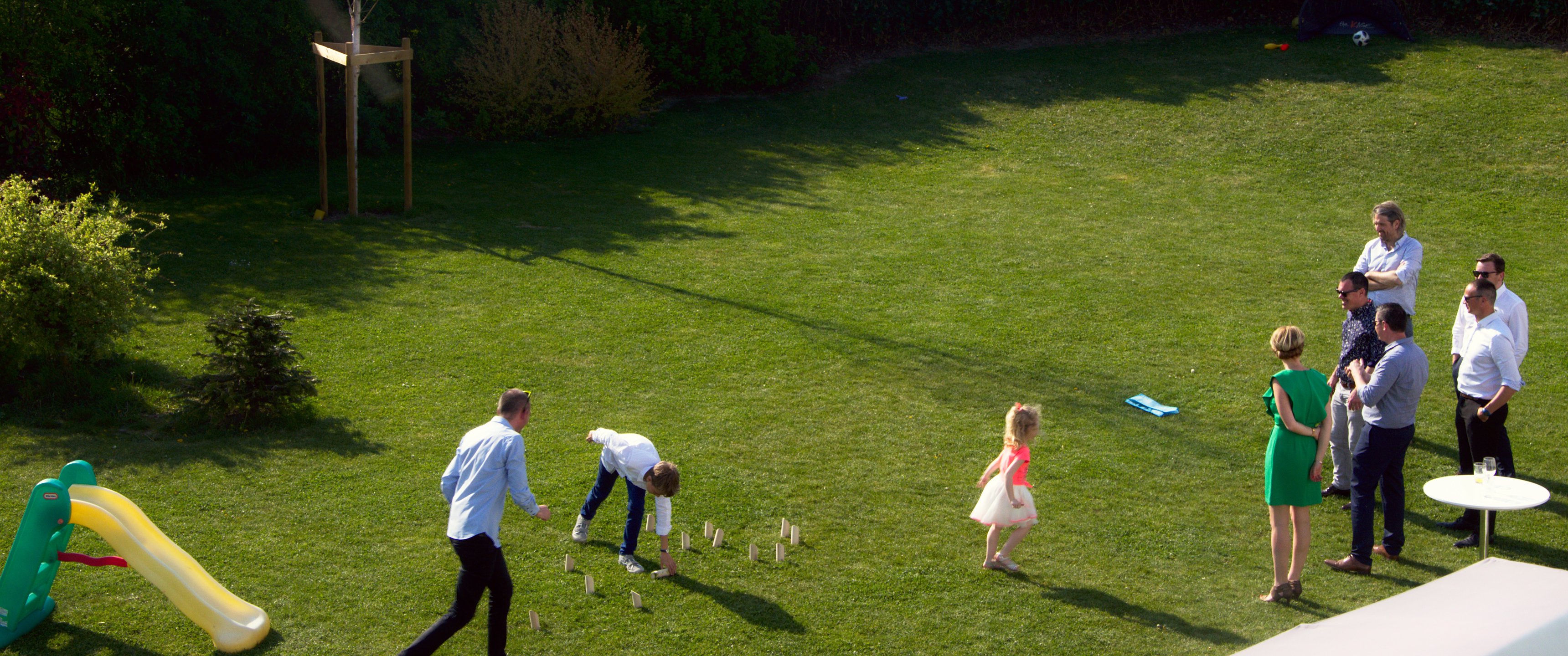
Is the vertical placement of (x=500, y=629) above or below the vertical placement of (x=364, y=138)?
below

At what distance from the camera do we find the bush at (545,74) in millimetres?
20609

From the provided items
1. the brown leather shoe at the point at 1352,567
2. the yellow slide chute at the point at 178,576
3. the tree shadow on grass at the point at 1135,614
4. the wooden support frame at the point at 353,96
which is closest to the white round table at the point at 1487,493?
the brown leather shoe at the point at 1352,567

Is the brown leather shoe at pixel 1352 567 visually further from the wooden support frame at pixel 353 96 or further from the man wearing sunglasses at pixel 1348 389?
the wooden support frame at pixel 353 96

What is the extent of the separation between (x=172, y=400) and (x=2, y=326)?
1.44m

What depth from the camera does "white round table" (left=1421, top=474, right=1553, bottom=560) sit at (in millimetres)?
5910

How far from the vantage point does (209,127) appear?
18.3 meters

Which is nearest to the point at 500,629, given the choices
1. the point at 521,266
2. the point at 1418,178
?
the point at 521,266

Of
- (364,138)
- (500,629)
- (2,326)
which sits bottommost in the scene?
(500,629)

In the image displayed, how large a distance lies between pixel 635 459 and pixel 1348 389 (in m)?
5.31

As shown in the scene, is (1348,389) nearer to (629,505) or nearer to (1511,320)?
(1511,320)

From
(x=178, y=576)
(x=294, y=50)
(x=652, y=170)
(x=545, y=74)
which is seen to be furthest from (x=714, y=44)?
(x=178, y=576)

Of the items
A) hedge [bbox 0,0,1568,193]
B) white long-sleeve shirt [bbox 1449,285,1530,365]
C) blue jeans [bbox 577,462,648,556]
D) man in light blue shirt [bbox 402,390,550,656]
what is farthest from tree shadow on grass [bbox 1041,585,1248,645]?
hedge [bbox 0,0,1568,193]

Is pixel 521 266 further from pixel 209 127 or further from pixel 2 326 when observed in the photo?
pixel 209 127

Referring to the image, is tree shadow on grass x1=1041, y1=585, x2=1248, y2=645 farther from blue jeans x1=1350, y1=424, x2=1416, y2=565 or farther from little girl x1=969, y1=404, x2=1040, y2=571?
blue jeans x1=1350, y1=424, x2=1416, y2=565
